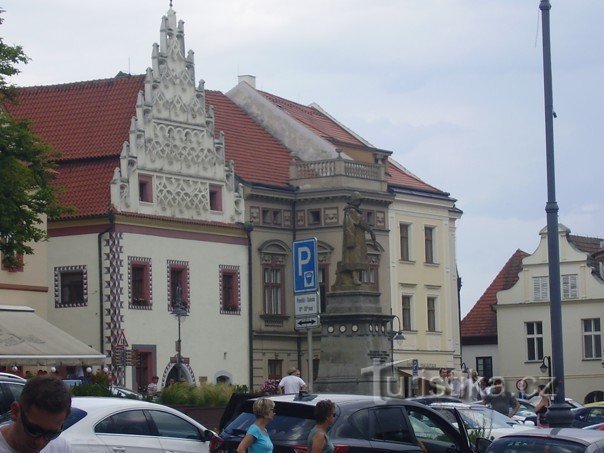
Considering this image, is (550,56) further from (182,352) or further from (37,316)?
(182,352)

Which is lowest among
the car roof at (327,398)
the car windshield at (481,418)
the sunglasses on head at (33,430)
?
the car windshield at (481,418)

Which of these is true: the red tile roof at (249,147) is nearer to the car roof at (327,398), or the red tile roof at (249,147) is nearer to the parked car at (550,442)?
the car roof at (327,398)

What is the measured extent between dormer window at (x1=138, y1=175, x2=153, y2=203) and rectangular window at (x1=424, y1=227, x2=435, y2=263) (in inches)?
734

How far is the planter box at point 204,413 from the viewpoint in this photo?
35.7 metres

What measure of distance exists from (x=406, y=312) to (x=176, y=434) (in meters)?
49.8

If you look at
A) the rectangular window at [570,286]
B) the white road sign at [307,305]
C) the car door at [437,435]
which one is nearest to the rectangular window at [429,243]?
the rectangular window at [570,286]

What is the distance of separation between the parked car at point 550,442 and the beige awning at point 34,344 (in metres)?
30.4

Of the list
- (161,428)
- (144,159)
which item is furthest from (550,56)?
(144,159)

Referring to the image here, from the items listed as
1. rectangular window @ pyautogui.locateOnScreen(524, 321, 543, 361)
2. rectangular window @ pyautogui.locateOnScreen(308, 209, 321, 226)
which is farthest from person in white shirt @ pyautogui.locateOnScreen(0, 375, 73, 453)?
rectangular window @ pyautogui.locateOnScreen(524, 321, 543, 361)

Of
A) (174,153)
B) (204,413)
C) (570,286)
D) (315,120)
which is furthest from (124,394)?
(570,286)

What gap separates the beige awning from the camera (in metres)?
45.1

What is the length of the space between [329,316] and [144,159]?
688 inches

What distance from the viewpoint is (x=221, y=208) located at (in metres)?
59.9

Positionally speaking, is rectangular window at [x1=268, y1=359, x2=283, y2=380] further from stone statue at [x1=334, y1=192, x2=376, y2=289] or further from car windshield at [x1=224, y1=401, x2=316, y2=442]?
car windshield at [x1=224, y1=401, x2=316, y2=442]
